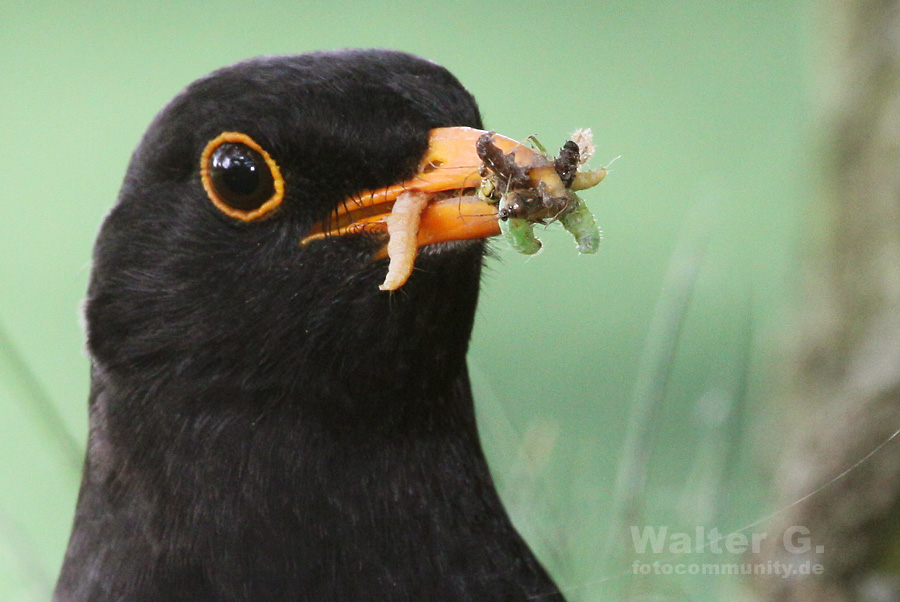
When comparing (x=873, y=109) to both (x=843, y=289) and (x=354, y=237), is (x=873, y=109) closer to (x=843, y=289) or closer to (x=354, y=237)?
(x=843, y=289)

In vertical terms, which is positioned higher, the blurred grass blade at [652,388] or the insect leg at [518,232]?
the insect leg at [518,232]

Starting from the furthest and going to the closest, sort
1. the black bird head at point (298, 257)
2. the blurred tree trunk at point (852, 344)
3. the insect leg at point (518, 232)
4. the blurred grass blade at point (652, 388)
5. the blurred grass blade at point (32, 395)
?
the blurred tree trunk at point (852, 344) < the blurred grass blade at point (652, 388) < the blurred grass blade at point (32, 395) < the black bird head at point (298, 257) < the insect leg at point (518, 232)

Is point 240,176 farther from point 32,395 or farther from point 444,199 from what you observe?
point 32,395

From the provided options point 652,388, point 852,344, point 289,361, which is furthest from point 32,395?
point 852,344

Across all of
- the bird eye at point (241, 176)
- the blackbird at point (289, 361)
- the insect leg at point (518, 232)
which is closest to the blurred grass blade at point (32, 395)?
the blackbird at point (289, 361)

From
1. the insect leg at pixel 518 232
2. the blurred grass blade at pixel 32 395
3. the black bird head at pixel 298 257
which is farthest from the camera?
the blurred grass blade at pixel 32 395

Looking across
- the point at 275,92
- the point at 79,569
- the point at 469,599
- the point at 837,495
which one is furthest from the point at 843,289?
the point at 79,569

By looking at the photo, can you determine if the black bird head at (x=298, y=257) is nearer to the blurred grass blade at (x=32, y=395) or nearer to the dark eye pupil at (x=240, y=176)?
the dark eye pupil at (x=240, y=176)
